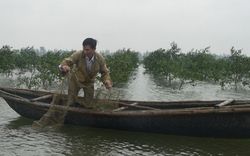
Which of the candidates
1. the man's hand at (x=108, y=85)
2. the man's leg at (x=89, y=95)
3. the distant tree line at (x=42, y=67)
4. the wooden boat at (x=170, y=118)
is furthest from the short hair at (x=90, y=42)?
the distant tree line at (x=42, y=67)

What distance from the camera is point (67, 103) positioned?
5578mm

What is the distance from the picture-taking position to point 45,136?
4992 millimetres

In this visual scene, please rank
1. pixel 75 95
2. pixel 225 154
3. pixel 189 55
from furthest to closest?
pixel 189 55 → pixel 75 95 → pixel 225 154

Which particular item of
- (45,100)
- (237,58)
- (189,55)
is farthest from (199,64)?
(45,100)

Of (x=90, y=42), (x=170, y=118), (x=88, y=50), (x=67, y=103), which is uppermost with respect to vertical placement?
(x=90, y=42)

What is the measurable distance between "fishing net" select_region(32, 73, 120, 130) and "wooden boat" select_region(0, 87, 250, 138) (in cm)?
17

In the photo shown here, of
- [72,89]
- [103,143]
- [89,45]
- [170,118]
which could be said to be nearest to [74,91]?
[72,89]

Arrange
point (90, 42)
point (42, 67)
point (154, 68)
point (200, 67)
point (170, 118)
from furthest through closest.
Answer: point (154, 68), point (200, 67), point (42, 67), point (90, 42), point (170, 118)

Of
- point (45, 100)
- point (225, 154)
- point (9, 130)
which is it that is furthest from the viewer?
point (45, 100)

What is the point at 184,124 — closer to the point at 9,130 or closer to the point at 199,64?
the point at 9,130

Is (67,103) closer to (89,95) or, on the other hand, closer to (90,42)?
(89,95)

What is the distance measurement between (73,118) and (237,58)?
42.3ft

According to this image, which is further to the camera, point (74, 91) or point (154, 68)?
point (154, 68)

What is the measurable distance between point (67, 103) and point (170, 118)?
2.15 metres
